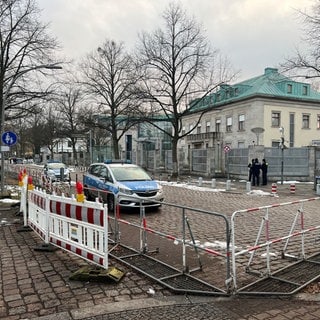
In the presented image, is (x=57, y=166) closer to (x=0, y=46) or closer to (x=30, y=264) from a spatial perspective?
(x=0, y=46)

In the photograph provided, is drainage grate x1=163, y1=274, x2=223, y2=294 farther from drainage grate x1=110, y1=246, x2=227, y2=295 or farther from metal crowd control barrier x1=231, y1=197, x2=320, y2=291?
metal crowd control barrier x1=231, y1=197, x2=320, y2=291

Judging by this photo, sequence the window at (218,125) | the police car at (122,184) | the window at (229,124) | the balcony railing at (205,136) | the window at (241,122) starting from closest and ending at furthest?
the police car at (122,184), the window at (241,122), the window at (229,124), the balcony railing at (205,136), the window at (218,125)

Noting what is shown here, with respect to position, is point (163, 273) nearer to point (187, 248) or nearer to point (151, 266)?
point (151, 266)

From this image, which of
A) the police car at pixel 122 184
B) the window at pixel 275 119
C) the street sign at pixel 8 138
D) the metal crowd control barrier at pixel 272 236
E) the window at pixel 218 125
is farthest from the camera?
the window at pixel 218 125

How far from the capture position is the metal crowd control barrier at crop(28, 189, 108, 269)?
570 centimetres

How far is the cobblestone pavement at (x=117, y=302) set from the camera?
4328 millimetres

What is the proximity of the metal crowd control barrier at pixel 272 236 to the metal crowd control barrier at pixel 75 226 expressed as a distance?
2.04m

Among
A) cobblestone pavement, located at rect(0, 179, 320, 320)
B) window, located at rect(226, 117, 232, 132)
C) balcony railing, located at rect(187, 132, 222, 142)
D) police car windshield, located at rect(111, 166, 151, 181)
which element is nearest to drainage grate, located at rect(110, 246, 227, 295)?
cobblestone pavement, located at rect(0, 179, 320, 320)

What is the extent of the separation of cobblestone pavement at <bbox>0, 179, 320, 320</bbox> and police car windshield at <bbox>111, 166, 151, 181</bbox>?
7.25m

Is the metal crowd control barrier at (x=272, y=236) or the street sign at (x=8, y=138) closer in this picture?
the metal crowd control barrier at (x=272, y=236)

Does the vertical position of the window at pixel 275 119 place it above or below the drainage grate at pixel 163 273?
above

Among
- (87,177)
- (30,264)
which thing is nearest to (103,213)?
(30,264)

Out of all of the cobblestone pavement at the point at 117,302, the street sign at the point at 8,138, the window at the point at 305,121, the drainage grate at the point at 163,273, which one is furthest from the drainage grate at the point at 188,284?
the window at the point at 305,121

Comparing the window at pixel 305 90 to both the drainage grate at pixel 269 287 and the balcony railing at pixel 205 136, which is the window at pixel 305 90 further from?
the drainage grate at pixel 269 287
